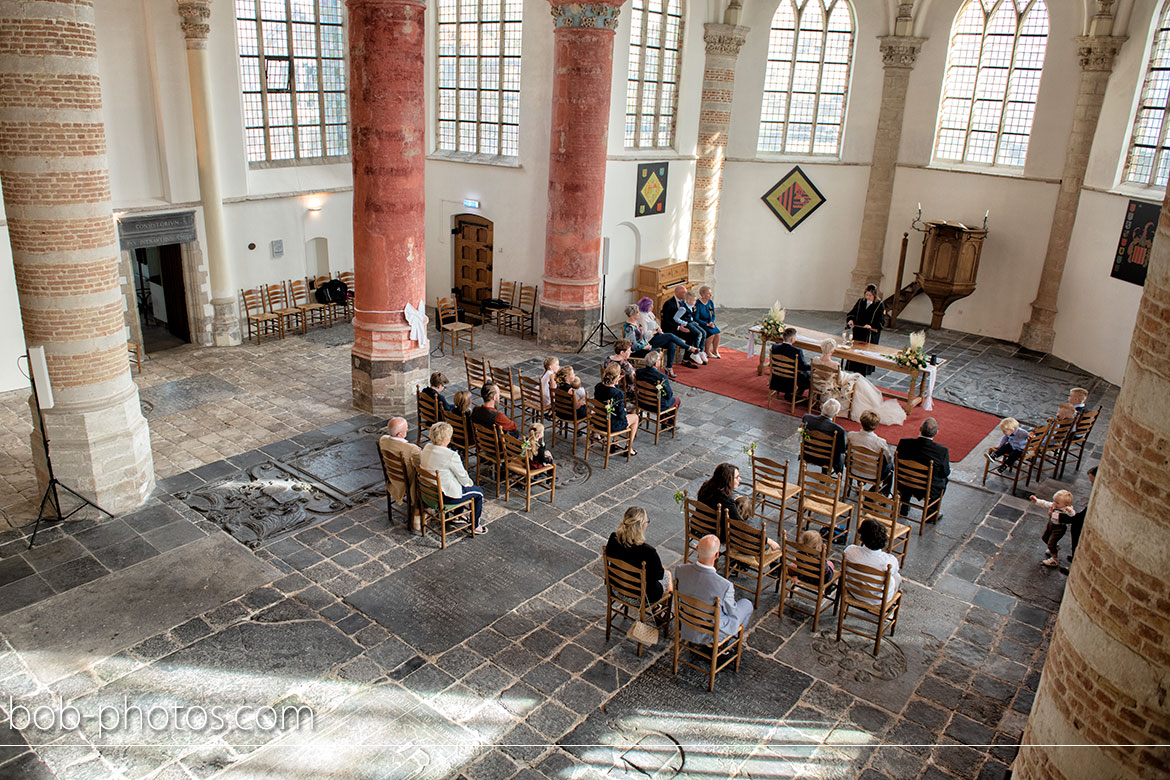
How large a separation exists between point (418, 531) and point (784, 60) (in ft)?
50.7

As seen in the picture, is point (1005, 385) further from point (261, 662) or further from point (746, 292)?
point (261, 662)

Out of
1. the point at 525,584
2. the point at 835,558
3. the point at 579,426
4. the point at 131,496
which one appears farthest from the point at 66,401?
the point at 835,558

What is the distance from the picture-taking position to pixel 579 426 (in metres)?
12.6

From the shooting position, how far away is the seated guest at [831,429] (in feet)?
Result: 34.2

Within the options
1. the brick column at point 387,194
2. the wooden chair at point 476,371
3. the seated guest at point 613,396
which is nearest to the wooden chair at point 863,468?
the seated guest at point 613,396

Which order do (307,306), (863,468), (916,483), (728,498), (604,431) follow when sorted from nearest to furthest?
(728,498)
(916,483)
(863,468)
(604,431)
(307,306)

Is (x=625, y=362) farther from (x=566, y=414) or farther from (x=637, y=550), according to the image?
(x=637, y=550)

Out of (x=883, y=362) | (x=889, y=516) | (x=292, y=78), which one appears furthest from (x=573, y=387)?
(x=292, y=78)

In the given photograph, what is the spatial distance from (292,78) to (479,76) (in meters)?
3.78

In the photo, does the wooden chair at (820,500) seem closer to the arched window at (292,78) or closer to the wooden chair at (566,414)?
the wooden chair at (566,414)

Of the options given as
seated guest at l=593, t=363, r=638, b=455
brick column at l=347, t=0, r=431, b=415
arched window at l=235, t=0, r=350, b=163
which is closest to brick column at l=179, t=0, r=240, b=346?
arched window at l=235, t=0, r=350, b=163

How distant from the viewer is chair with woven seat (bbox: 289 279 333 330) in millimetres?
17263

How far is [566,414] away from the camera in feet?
38.7

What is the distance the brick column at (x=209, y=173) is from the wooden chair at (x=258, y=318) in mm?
252
